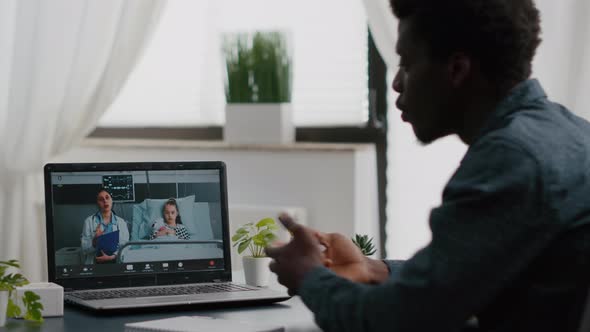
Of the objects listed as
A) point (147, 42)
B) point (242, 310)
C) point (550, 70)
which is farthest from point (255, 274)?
point (147, 42)

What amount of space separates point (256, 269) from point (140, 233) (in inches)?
10.2

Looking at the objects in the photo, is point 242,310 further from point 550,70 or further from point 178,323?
point 550,70

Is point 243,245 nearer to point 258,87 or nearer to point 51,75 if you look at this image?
point 258,87

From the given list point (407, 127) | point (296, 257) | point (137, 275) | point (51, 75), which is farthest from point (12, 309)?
point (407, 127)

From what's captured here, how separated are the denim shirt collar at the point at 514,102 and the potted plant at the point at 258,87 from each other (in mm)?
1827

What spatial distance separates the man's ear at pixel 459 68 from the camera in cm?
135

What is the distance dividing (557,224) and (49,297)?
0.88m

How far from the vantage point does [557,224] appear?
1.22m

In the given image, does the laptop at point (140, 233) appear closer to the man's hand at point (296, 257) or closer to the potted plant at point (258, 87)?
the man's hand at point (296, 257)

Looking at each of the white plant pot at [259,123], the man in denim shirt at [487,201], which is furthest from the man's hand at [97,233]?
the white plant pot at [259,123]

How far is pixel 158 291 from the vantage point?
1847mm

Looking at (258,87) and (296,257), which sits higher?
(258,87)

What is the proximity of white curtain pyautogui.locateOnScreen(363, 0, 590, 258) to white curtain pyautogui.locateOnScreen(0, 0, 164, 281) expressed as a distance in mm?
793

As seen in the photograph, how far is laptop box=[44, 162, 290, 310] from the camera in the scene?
1.84m
